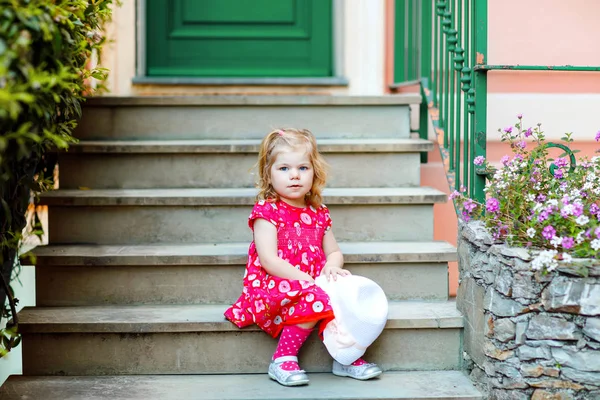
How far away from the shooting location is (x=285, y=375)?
2.22 metres

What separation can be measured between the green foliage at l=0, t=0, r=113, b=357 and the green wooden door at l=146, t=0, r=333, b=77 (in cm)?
144

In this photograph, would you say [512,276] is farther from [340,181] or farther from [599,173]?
[340,181]

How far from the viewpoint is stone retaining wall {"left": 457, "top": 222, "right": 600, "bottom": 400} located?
1.99 m

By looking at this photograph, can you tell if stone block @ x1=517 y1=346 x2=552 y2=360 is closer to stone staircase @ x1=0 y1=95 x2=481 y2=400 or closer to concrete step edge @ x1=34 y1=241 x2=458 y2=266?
stone staircase @ x1=0 y1=95 x2=481 y2=400

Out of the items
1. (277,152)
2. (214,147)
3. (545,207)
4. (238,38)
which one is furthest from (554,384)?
(238,38)

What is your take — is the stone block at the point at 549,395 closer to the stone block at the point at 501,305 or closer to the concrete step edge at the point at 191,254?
the stone block at the point at 501,305

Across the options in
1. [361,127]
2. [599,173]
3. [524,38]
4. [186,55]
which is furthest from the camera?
[186,55]

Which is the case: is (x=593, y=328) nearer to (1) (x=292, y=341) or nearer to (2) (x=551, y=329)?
(2) (x=551, y=329)

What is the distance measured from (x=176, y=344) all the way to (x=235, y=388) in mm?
283

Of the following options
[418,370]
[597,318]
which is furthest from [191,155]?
[597,318]

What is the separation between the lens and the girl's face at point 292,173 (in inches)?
93.2

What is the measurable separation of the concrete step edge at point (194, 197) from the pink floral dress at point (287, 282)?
33cm

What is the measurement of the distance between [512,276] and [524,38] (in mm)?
1958

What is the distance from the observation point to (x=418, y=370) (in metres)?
2.41
